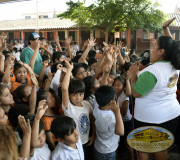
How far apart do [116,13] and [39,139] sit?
10.7m

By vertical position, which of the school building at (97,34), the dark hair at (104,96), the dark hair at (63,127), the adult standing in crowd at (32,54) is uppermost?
the school building at (97,34)

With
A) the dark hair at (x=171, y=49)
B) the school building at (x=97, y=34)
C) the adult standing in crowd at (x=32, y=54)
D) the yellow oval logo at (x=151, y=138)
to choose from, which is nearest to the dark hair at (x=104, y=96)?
the yellow oval logo at (x=151, y=138)

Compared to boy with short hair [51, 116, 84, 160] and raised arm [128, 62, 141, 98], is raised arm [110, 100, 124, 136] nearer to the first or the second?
raised arm [128, 62, 141, 98]

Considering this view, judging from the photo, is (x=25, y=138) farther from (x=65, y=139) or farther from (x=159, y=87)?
(x=159, y=87)

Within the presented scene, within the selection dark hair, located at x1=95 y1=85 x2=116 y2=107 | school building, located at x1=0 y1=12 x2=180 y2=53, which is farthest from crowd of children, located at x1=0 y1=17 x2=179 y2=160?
school building, located at x1=0 y1=12 x2=180 y2=53

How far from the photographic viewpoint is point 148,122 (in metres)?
1.66

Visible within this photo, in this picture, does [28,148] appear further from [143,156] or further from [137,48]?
[137,48]

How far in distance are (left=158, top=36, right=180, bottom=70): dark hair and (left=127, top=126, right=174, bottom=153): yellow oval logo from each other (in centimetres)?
57

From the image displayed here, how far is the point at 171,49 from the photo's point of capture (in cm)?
161

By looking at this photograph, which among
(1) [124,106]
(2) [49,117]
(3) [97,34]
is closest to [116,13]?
A: (3) [97,34]

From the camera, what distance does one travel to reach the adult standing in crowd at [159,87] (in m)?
1.55

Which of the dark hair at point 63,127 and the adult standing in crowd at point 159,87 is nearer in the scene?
the dark hair at point 63,127

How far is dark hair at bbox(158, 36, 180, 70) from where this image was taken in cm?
155

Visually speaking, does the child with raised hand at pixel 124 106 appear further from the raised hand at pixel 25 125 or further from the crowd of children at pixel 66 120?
the raised hand at pixel 25 125
